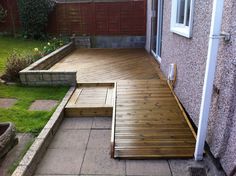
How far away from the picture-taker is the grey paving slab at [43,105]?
3.79 meters

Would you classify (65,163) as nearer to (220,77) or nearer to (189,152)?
(189,152)

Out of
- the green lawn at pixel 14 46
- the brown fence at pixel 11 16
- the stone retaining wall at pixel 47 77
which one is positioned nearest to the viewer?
the stone retaining wall at pixel 47 77

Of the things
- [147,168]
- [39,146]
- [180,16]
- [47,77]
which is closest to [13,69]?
[47,77]

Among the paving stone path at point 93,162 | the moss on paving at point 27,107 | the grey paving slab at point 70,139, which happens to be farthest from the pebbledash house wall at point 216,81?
the moss on paving at point 27,107

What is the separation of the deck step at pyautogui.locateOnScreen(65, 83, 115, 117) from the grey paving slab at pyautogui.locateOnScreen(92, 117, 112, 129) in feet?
0.36

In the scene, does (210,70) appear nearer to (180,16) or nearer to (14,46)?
(180,16)

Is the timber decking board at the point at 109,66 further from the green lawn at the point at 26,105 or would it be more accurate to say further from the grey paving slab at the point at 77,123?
the grey paving slab at the point at 77,123

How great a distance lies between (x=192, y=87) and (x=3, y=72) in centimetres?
415

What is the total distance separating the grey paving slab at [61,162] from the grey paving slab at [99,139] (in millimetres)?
194

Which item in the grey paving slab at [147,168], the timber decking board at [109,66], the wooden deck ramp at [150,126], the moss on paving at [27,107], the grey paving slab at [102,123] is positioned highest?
the timber decking board at [109,66]

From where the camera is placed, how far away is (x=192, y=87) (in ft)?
10.5

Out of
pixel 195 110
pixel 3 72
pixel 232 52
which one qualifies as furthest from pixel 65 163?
pixel 3 72

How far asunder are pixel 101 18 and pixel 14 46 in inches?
141

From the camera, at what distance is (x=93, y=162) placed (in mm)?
2662
